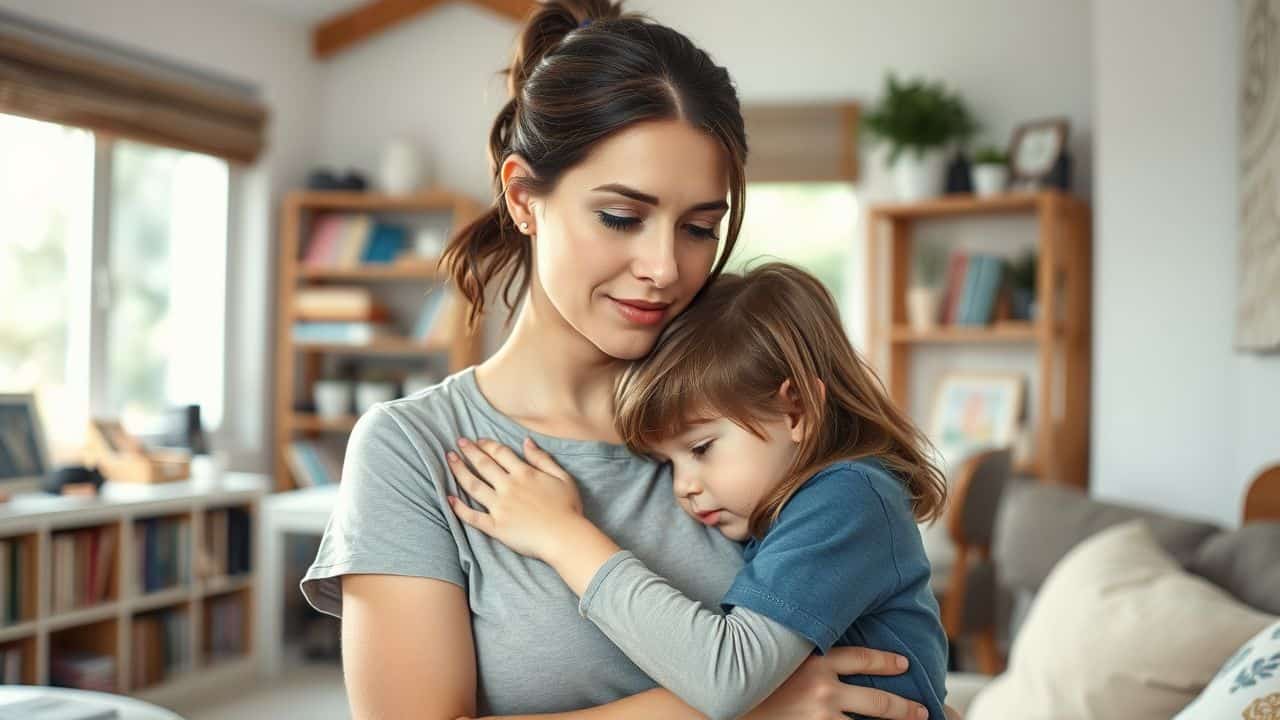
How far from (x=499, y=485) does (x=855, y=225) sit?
440 centimetres

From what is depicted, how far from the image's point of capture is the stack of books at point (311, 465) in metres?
5.47

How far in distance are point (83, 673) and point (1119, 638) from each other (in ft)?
11.1

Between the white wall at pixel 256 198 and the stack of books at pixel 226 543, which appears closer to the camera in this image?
the stack of books at pixel 226 543

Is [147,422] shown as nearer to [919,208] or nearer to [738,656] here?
[919,208]

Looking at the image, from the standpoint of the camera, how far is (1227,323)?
339 cm

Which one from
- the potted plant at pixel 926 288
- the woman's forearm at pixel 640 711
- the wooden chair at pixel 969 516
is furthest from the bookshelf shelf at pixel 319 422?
the woman's forearm at pixel 640 711

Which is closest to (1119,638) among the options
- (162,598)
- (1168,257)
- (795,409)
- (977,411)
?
(795,409)

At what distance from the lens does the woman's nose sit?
3.91 ft

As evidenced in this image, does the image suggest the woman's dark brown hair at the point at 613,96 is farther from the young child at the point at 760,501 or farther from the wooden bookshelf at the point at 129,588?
the wooden bookshelf at the point at 129,588

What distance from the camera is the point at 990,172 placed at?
4.75 metres

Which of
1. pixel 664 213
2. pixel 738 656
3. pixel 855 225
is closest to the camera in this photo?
pixel 738 656

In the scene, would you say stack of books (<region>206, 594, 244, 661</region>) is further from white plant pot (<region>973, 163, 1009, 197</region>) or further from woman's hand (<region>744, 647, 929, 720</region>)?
woman's hand (<region>744, 647, 929, 720</region>)

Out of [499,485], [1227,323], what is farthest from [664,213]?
[1227,323]

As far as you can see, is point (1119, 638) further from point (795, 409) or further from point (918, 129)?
point (918, 129)
